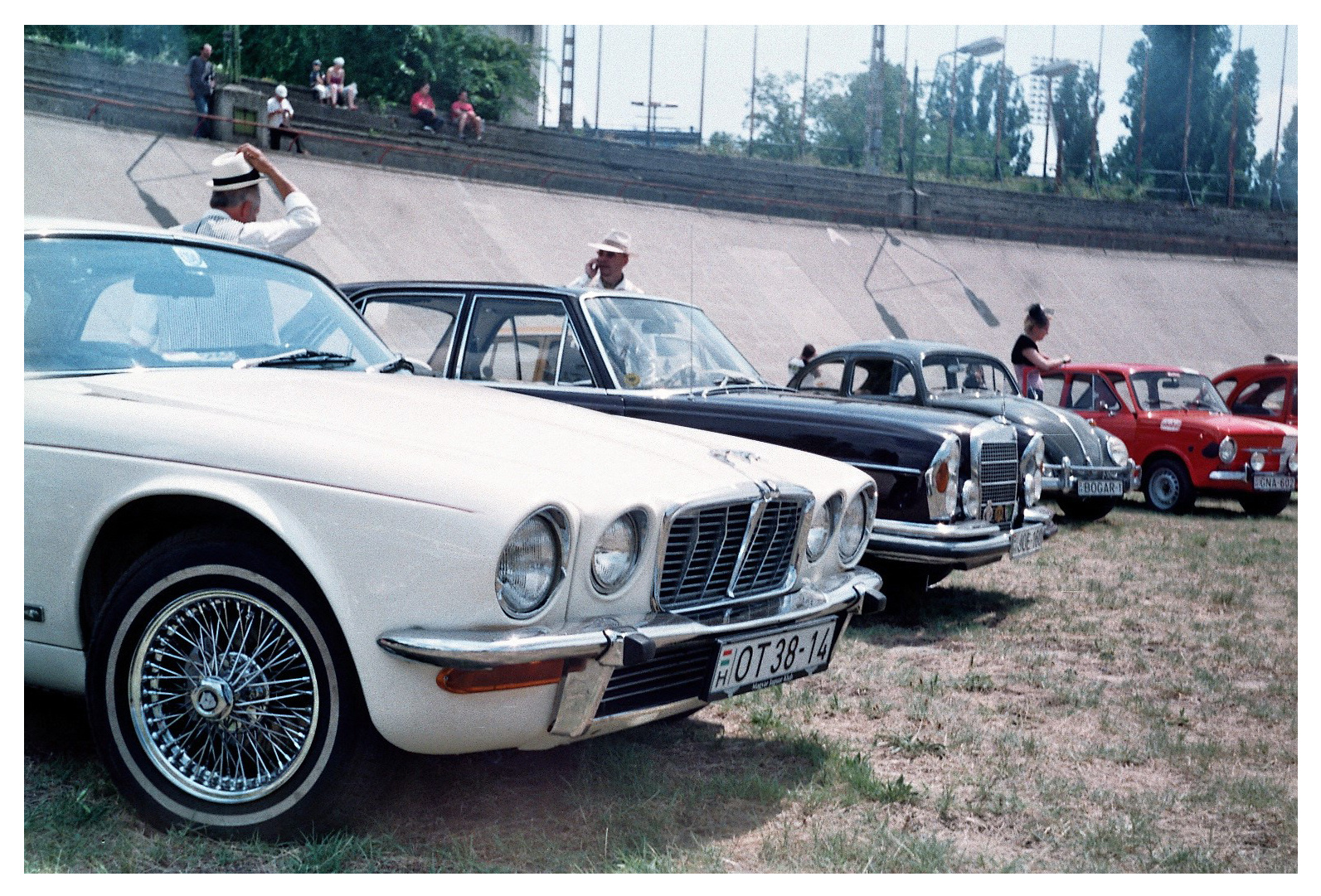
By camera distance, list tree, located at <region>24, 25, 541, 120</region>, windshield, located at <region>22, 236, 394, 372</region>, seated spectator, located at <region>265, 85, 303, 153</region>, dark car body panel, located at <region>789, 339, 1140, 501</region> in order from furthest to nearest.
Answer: tree, located at <region>24, 25, 541, 120</region> → seated spectator, located at <region>265, 85, 303, 153</region> → dark car body panel, located at <region>789, 339, 1140, 501</region> → windshield, located at <region>22, 236, 394, 372</region>

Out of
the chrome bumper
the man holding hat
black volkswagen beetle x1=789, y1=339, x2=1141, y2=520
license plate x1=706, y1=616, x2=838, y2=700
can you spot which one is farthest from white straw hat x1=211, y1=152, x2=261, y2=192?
the chrome bumper

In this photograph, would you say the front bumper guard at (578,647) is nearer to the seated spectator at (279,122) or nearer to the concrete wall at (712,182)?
the concrete wall at (712,182)

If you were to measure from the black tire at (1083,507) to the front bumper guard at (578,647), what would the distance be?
769 cm

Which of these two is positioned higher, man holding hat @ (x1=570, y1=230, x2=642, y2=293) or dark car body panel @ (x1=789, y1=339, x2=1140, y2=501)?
man holding hat @ (x1=570, y1=230, x2=642, y2=293)

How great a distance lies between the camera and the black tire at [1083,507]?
1019 centimetres

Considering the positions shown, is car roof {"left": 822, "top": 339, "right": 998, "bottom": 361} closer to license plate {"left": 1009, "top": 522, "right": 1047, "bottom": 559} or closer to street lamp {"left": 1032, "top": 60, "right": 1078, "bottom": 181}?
license plate {"left": 1009, "top": 522, "right": 1047, "bottom": 559}

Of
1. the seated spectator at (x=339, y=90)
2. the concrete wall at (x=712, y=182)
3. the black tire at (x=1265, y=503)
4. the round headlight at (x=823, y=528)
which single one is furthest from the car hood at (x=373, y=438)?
the seated spectator at (x=339, y=90)

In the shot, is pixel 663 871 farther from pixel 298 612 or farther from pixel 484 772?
pixel 298 612

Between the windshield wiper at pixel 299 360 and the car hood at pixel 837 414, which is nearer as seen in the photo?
the windshield wiper at pixel 299 360

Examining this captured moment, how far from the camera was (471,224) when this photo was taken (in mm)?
20562

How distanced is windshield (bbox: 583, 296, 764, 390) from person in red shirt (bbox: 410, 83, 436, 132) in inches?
789

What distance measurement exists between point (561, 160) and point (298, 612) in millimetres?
25148

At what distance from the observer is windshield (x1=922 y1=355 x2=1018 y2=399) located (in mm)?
8523
